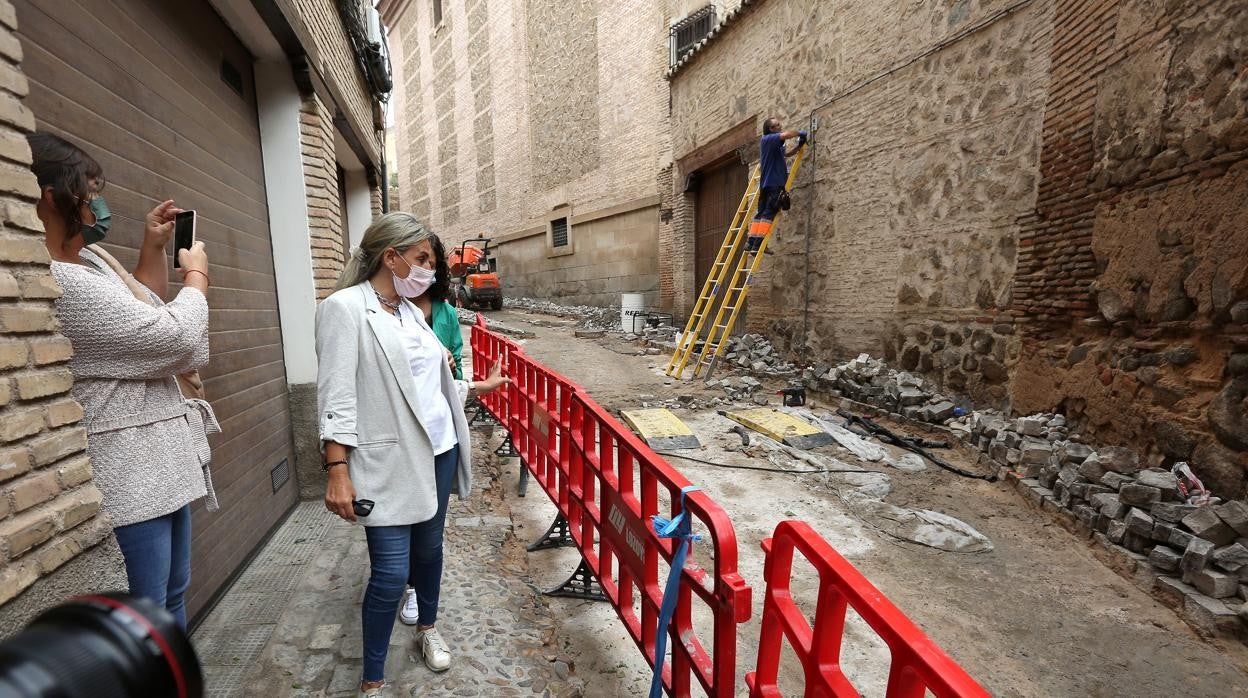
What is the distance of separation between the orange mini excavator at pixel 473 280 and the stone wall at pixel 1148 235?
15.9 m

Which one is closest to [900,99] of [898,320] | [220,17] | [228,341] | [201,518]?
[898,320]

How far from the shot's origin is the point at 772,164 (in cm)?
805

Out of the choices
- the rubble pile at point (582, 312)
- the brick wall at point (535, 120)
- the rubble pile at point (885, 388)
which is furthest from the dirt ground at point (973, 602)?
the brick wall at point (535, 120)

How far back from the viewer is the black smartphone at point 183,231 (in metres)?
1.62

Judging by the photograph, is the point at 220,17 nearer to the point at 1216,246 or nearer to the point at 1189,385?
the point at 1216,246

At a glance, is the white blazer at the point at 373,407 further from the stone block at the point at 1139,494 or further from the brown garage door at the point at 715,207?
the brown garage door at the point at 715,207

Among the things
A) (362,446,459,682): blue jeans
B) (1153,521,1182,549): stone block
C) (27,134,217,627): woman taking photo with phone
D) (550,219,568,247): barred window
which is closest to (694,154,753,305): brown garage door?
(550,219,568,247): barred window

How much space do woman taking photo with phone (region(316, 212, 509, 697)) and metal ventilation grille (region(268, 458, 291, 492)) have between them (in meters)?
1.91

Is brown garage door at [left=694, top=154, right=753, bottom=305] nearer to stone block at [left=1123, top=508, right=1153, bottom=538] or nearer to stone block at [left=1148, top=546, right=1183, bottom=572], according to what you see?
stone block at [left=1123, top=508, right=1153, bottom=538]

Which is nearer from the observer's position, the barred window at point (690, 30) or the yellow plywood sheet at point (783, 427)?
the yellow plywood sheet at point (783, 427)

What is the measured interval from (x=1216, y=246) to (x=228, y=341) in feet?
20.1

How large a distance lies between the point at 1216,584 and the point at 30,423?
4878 mm

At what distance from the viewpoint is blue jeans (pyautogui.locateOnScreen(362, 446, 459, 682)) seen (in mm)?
1783

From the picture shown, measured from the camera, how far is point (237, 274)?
3.07 meters
